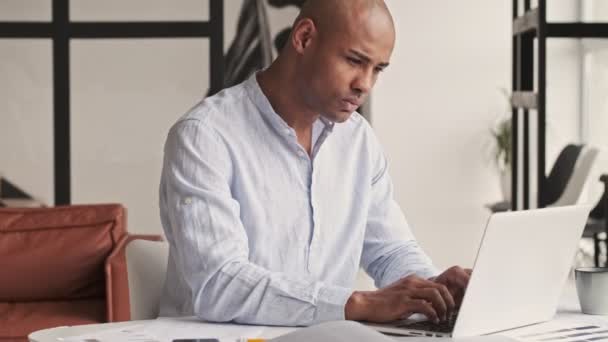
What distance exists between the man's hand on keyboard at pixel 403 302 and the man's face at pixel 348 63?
0.39 meters

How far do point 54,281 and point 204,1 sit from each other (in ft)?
12.4

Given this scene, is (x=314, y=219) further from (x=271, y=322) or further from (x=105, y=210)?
(x=105, y=210)

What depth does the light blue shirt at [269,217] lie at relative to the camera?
6.61 feet

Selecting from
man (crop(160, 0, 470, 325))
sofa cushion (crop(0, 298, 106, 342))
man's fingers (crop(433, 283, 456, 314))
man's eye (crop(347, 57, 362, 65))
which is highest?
man's eye (crop(347, 57, 362, 65))

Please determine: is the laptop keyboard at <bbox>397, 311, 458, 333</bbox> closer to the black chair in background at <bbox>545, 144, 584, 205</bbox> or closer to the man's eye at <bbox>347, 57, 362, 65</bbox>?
the man's eye at <bbox>347, 57, 362, 65</bbox>

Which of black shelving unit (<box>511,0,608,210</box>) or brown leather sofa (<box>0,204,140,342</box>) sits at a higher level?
black shelving unit (<box>511,0,608,210</box>)

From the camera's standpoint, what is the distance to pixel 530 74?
6.30m

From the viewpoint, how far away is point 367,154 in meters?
A: 2.43

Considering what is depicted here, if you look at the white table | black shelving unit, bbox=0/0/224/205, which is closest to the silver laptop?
the white table

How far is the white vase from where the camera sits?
848 centimetres

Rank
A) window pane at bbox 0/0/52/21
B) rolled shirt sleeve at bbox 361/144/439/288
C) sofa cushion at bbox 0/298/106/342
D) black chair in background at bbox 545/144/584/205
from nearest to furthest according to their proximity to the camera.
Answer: rolled shirt sleeve at bbox 361/144/439/288 < sofa cushion at bbox 0/298/106/342 < black chair in background at bbox 545/144/584/205 < window pane at bbox 0/0/52/21

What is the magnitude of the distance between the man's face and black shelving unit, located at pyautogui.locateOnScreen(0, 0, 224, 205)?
18.2ft

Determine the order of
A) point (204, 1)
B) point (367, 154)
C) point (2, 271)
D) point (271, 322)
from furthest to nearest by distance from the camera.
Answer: point (204, 1), point (2, 271), point (367, 154), point (271, 322)

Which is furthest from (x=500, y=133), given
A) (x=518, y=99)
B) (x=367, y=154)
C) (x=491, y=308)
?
(x=491, y=308)
